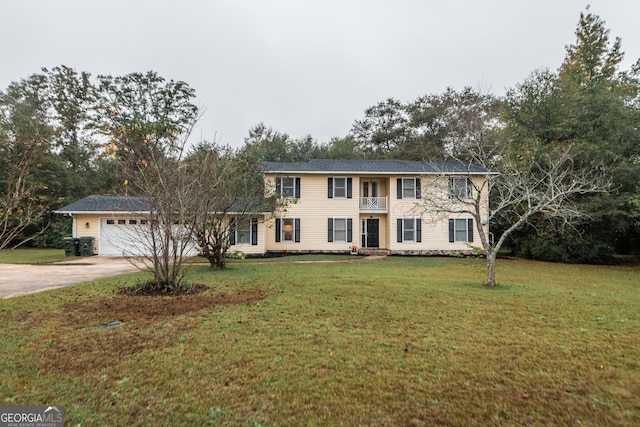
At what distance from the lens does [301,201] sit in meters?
18.5

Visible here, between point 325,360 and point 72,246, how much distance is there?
18768 mm

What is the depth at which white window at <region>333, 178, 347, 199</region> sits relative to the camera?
61.5ft

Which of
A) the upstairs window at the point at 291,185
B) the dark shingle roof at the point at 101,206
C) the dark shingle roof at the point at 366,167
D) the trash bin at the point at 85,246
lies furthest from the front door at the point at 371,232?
the trash bin at the point at 85,246

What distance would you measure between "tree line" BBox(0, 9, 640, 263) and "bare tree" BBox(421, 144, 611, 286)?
0.29m

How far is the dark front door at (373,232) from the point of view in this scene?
64.6 feet

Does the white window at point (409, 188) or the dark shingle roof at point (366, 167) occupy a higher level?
the dark shingle roof at point (366, 167)

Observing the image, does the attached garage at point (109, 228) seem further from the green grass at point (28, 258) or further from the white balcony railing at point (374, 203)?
the white balcony railing at point (374, 203)

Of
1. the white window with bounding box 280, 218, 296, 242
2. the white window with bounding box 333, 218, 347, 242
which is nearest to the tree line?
the white window with bounding box 280, 218, 296, 242

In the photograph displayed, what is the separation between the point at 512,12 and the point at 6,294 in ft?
74.5

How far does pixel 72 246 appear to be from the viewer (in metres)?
16.9

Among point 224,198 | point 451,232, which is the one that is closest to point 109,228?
point 224,198

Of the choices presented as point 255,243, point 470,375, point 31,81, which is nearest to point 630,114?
point 470,375

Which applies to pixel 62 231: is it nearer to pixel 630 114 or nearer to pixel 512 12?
pixel 512 12

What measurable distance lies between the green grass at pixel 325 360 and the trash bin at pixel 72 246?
1206 cm
